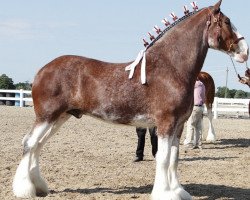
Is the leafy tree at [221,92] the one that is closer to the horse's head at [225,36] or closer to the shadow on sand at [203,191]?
the shadow on sand at [203,191]

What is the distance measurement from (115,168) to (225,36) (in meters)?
3.91

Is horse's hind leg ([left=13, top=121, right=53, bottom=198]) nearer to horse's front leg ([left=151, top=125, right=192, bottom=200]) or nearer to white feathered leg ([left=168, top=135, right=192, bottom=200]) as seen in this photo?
horse's front leg ([left=151, top=125, right=192, bottom=200])

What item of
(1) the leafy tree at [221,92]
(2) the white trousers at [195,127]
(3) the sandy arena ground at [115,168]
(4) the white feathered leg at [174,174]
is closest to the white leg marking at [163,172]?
(4) the white feathered leg at [174,174]

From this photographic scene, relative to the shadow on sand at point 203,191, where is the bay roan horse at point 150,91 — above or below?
above

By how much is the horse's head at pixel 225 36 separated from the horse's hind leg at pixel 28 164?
272 centimetres

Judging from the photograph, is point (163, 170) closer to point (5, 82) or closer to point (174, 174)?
point (174, 174)

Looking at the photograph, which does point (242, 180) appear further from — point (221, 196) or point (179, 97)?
point (179, 97)

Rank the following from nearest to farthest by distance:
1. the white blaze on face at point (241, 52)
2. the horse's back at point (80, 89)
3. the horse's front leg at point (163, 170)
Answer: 1. the horse's front leg at point (163, 170)
2. the white blaze on face at point (241, 52)
3. the horse's back at point (80, 89)

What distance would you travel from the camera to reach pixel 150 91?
6434 mm

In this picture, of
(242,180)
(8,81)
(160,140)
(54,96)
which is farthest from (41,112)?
(8,81)

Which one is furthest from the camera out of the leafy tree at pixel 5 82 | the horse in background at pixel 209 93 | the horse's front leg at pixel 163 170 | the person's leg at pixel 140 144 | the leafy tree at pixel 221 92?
the leafy tree at pixel 221 92

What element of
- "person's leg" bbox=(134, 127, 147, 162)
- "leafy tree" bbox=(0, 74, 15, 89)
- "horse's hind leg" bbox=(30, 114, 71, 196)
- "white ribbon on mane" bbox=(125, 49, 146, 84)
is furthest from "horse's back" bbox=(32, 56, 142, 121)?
"leafy tree" bbox=(0, 74, 15, 89)

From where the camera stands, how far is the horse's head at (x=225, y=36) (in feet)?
21.1

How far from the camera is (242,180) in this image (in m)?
8.35
